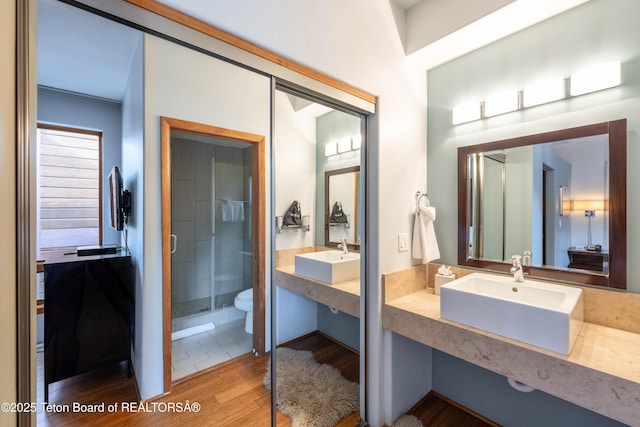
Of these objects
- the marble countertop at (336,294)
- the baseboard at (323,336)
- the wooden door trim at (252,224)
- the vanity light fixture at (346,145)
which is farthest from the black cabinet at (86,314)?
the vanity light fixture at (346,145)

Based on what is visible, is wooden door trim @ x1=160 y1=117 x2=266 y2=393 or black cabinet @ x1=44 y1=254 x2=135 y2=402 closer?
black cabinet @ x1=44 y1=254 x2=135 y2=402

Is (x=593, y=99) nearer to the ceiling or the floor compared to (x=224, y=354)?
nearer to the ceiling

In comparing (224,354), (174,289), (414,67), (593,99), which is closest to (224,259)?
(174,289)

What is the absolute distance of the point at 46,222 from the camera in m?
0.79

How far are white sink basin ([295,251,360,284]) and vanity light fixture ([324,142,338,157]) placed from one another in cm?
61

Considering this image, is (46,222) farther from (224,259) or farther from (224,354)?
(224,354)

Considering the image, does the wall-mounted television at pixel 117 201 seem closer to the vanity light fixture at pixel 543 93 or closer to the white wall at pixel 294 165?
the white wall at pixel 294 165

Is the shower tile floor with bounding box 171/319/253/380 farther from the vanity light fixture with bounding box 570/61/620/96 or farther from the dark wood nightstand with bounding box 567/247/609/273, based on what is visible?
the vanity light fixture with bounding box 570/61/620/96

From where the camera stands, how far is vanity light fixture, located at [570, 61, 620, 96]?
1.37 meters

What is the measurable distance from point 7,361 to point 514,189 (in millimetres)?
2288

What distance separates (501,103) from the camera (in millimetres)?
1717

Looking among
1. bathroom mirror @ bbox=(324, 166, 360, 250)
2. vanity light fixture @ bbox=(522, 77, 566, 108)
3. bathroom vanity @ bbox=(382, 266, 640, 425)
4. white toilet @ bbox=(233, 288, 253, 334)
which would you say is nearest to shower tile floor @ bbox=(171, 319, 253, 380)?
white toilet @ bbox=(233, 288, 253, 334)

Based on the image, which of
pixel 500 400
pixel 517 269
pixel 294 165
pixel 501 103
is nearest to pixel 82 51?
pixel 294 165

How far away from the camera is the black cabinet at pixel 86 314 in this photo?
2.68 feet
